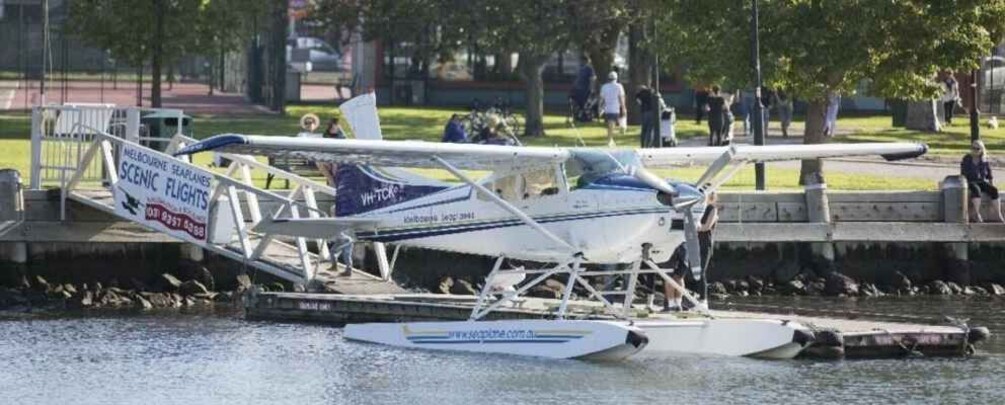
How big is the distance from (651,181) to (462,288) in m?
7.68

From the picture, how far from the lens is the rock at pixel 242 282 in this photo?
2820 centimetres

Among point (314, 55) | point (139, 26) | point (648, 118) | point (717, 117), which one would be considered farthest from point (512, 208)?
point (314, 55)

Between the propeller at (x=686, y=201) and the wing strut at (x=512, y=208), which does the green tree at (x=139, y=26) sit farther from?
the propeller at (x=686, y=201)

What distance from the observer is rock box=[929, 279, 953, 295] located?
29312 millimetres

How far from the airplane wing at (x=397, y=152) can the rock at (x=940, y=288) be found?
370 inches

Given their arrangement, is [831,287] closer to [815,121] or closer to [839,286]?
[839,286]

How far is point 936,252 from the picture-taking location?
29859 millimetres

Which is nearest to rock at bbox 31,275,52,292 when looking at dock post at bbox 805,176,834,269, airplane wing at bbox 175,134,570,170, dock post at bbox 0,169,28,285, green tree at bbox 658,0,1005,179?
dock post at bbox 0,169,28,285

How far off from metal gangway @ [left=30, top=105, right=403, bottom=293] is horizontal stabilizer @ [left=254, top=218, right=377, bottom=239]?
895 millimetres

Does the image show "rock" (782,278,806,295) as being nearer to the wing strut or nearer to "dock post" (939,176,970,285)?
"dock post" (939,176,970,285)

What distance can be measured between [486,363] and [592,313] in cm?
194

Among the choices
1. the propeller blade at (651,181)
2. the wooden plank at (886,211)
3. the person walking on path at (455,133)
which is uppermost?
the person walking on path at (455,133)

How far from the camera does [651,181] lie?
828 inches

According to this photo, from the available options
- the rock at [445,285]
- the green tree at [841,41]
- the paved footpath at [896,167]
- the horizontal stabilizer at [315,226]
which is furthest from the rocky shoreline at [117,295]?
the paved footpath at [896,167]
